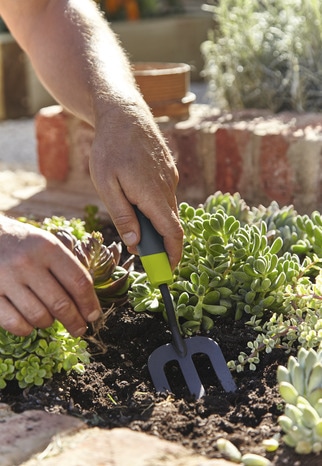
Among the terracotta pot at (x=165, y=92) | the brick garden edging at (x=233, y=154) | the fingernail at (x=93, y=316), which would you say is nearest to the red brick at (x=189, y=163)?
the brick garden edging at (x=233, y=154)

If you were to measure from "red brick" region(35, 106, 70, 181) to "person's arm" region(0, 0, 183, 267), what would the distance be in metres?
0.81

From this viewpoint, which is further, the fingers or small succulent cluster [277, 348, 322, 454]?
the fingers

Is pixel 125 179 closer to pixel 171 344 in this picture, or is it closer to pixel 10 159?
pixel 171 344

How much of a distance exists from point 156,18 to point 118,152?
6162 millimetres

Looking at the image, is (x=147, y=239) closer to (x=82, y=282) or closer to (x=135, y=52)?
(x=82, y=282)

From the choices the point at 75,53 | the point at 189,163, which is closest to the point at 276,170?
the point at 189,163

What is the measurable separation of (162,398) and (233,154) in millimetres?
1496

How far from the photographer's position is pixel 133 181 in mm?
1789

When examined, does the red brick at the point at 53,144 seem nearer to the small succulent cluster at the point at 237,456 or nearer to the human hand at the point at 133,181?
the human hand at the point at 133,181

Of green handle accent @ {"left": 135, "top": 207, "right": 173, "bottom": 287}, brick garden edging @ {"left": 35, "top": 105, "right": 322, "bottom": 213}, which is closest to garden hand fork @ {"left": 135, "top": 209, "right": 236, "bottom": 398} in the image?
green handle accent @ {"left": 135, "top": 207, "right": 173, "bottom": 287}

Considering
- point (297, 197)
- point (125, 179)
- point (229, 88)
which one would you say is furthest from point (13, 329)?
point (229, 88)

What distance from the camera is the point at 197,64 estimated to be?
7.61 meters

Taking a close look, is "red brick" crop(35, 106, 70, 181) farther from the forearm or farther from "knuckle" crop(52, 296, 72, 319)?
"knuckle" crop(52, 296, 72, 319)

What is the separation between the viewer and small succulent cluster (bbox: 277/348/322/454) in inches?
55.5
